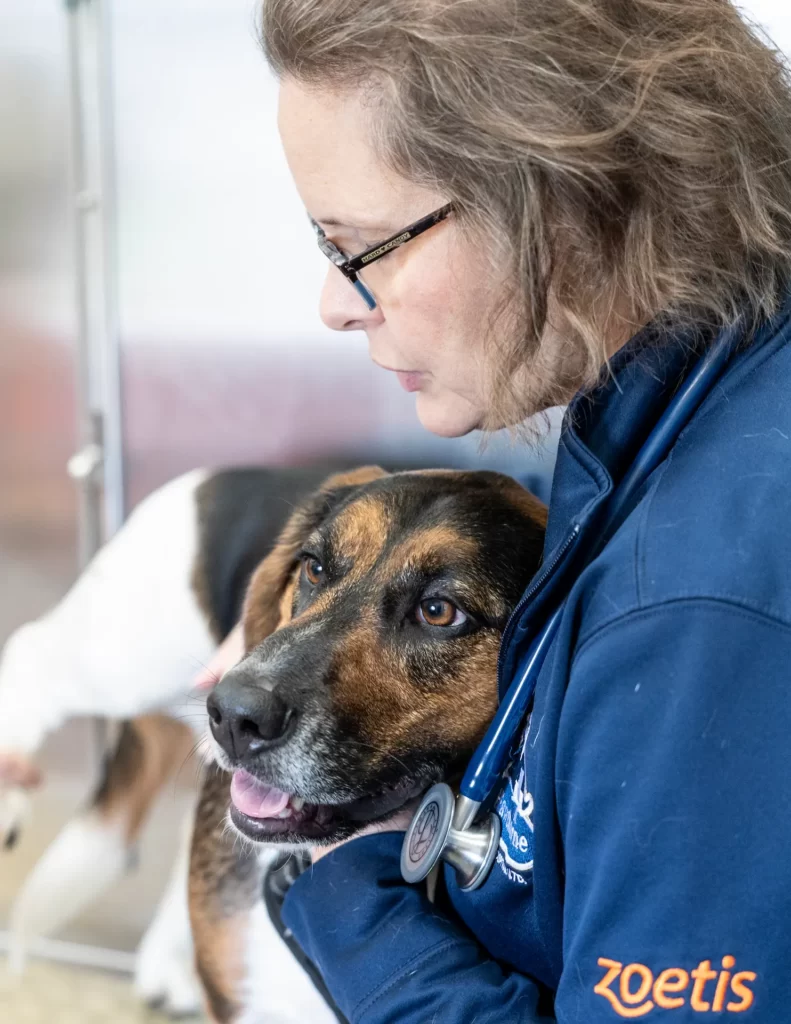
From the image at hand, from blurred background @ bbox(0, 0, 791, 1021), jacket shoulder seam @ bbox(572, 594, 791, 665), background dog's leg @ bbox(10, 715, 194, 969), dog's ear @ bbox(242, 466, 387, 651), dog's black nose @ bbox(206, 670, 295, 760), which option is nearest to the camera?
jacket shoulder seam @ bbox(572, 594, 791, 665)

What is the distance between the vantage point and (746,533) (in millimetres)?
725

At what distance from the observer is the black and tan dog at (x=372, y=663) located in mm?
1079

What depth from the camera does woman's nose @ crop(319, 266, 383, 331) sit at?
1068 millimetres

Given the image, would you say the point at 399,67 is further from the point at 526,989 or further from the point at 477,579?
the point at 526,989

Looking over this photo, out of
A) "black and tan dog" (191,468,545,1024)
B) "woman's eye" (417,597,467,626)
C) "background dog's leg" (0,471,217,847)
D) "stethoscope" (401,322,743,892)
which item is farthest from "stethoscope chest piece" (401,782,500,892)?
"background dog's leg" (0,471,217,847)

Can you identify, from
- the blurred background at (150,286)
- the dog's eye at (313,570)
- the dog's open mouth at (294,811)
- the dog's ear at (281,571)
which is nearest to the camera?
the dog's open mouth at (294,811)

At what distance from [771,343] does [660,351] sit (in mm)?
90

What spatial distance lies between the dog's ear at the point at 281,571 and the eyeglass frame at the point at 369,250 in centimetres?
43

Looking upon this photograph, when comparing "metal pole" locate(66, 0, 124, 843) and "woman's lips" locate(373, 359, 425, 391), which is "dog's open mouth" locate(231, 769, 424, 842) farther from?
"metal pole" locate(66, 0, 124, 843)

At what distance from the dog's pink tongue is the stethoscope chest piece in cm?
17

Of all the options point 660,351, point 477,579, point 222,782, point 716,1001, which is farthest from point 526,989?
point 222,782

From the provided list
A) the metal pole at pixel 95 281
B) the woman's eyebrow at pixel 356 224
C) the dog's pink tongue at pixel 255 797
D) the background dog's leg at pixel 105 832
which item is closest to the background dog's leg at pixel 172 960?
the background dog's leg at pixel 105 832

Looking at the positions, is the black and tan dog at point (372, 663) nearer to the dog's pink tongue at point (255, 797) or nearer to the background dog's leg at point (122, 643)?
the dog's pink tongue at point (255, 797)

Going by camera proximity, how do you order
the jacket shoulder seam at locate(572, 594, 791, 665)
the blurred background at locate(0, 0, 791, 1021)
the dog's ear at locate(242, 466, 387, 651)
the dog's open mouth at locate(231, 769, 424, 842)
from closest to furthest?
the jacket shoulder seam at locate(572, 594, 791, 665) → the dog's open mouth at locate(231, 769, 424, 842) → the dog's ear at locate(242, 466, 387, 651) → the blurred background at locate(0, 0, 791, 1021)
